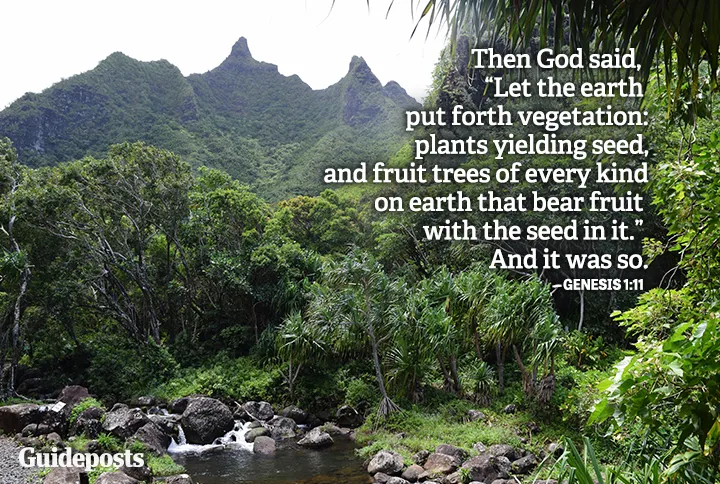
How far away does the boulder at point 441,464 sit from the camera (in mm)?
8797

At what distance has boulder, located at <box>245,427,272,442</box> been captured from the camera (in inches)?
476

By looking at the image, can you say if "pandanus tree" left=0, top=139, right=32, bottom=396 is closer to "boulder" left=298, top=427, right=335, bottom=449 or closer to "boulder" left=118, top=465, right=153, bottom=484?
"boulder" left=118, top=465, right=153, bottom=484

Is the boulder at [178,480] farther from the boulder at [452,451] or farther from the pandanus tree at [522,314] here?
the pandanus tree at [522,314]

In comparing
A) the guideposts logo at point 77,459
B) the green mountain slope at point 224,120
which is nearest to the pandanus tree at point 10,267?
the guideposts logo at point 77,459

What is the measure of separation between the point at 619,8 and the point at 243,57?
3075 inches

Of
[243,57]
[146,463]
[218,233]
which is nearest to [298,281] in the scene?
[218,233]

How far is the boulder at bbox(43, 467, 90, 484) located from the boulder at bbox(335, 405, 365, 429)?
7029 mm

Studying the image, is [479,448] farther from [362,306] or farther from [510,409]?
[362,306]

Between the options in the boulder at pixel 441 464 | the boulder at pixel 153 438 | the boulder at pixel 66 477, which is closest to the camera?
the boulder at pixel 66 477

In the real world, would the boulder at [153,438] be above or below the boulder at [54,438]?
below

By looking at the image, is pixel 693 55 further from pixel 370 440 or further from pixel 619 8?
pixel 370 440

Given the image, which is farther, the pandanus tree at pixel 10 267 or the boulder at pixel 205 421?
the pandanus tree at pixel 10 267

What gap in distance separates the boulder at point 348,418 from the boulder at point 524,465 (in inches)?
195

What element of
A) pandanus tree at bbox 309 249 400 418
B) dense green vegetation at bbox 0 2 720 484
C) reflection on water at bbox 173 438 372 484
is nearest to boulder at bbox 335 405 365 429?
dense green vegetation at bbox 0 2 720 484
